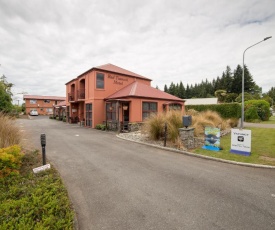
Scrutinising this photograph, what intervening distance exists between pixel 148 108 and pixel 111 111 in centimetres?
413

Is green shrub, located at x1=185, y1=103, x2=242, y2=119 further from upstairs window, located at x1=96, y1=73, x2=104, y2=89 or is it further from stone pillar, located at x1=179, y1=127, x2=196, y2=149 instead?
upstairs window, located at x1=96, y1=73, x2=104, y2=89

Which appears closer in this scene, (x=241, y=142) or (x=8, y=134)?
(x=8, y=134)

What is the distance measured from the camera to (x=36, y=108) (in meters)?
47.5

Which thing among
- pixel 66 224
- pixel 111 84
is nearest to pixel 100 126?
pixel 111 84

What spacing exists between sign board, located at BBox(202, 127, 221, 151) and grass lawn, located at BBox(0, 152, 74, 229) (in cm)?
682

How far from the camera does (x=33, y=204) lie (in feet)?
9.64

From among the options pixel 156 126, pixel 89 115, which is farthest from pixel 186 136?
pixel 89 115

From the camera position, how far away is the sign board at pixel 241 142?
6656 mm

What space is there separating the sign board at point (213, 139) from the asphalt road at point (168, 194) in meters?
1.65

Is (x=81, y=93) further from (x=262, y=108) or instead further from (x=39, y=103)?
(x=39, y=103)

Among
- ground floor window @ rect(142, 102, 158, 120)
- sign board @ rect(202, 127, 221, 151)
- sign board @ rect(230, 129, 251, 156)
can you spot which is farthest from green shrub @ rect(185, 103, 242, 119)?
sign board @ rect(230, 129, 251, 156)

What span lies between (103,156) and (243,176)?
17.4 feet

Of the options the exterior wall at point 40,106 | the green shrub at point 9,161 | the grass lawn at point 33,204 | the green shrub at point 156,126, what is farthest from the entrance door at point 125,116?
the exterior wall at point 40,106

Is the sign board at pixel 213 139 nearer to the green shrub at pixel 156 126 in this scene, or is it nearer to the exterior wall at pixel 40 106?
the green shrub at pixel 156 126
